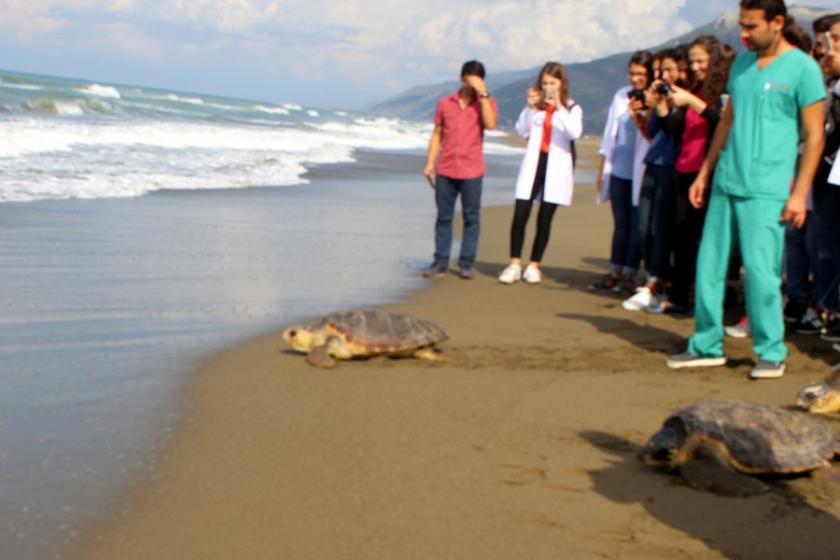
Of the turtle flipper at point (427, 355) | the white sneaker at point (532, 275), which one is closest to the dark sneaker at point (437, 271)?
the white sneaker at point (532, 275)

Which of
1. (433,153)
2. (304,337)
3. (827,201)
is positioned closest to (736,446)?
(304,337)

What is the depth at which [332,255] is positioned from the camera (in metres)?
8.69

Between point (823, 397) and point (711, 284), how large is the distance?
103cm

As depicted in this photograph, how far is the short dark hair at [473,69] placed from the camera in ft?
25.6

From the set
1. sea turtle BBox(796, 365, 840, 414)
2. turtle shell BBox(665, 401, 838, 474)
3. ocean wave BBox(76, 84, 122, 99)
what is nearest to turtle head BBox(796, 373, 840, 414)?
sea turtle BBox(796, 365, 840, 414)

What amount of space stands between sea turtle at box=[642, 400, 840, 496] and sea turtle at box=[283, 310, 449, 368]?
178 cm

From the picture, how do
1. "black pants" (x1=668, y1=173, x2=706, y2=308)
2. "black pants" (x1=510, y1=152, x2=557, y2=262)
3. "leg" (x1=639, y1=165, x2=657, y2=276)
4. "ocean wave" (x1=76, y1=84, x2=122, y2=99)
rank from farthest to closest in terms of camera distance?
"ocean wave" (x1=76, y1=84, x2=122, y2=99), "black pants" (x1=510, y1=152, x2=557, y2=262), "leg" (x1=639, y1=165, x2=657, y2=276), "black pants" (x1=668, y1=173, x2=706, y2=308)

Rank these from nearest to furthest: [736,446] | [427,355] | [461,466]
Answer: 1. [736,446]
2. [461,466]
3. [427,355]

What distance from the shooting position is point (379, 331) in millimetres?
5254

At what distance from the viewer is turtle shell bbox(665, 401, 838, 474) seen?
349cm

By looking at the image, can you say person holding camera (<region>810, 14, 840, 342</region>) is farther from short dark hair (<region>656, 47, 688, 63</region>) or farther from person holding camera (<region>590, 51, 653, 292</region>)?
person holding camera (<region>590, 51, 653, 292</region>)

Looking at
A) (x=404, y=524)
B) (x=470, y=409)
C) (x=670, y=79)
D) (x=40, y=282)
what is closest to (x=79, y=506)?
(x=404, y=524)

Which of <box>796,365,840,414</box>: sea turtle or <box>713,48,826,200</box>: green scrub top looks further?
<box>713,48,826,200</box>: green scrub top

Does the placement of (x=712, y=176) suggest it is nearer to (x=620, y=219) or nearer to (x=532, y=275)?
(x=620, y=219)
